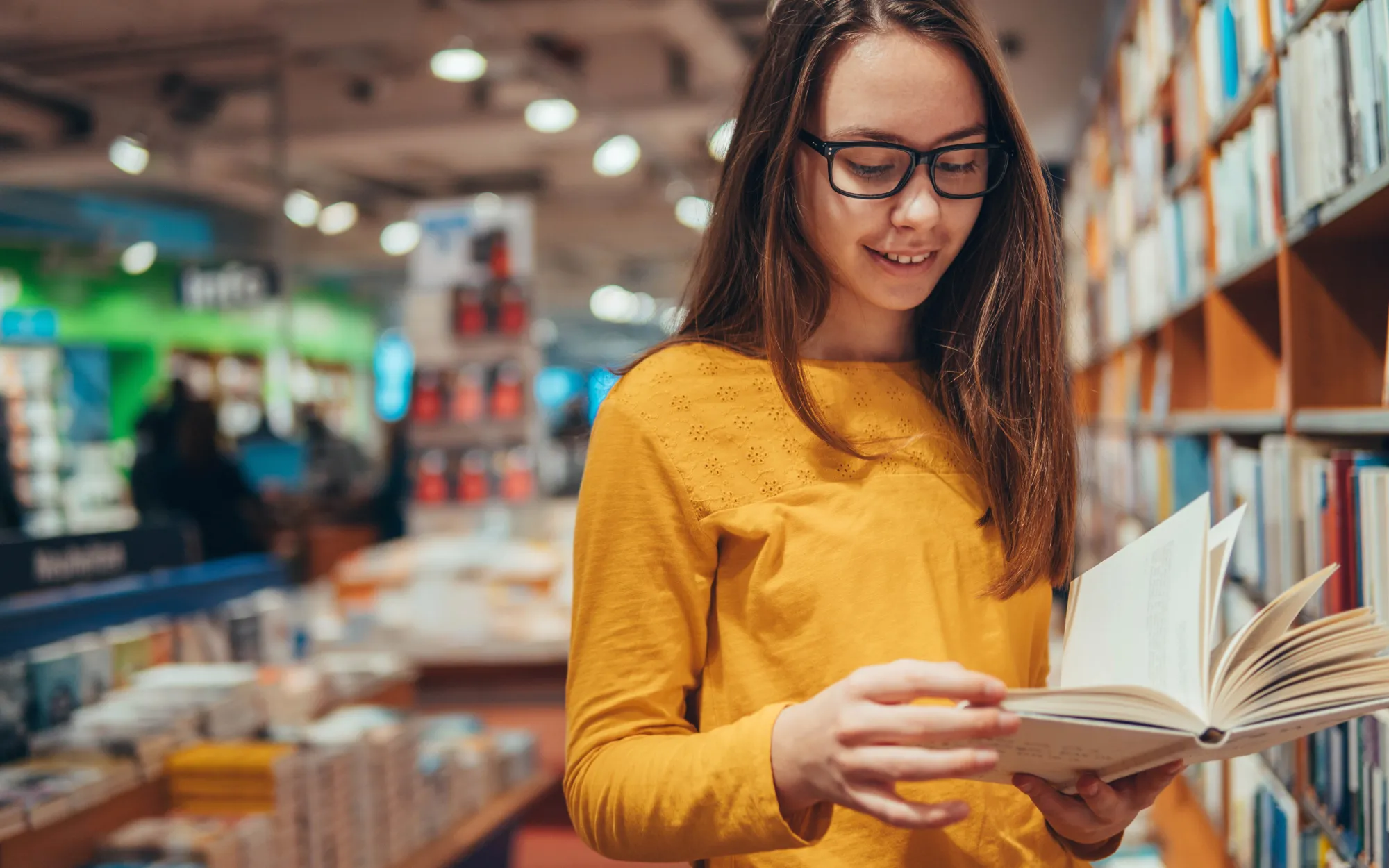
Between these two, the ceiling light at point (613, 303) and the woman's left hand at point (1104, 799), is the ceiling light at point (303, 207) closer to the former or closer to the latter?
the ceiling light at point (613, 303)

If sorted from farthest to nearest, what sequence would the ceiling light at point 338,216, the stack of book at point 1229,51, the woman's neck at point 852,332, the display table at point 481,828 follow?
the ceiling light at point 338,216 → the display table at point 481,828 → the stack of book at point 1229,51 → the woman's neck at point 852,332

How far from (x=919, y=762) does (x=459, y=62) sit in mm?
6323

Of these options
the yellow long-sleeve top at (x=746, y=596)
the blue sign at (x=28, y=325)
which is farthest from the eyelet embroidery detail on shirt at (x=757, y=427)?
the blue sign at (x=28, y=325)

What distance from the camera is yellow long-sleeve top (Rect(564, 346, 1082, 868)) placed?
1043mm

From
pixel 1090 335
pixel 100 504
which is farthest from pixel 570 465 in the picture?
pixel 1090 335

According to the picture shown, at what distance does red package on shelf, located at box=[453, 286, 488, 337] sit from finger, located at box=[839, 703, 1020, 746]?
5.58 m

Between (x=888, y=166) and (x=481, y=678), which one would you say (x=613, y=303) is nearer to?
(x=481, y=678)

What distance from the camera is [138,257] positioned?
10555mm

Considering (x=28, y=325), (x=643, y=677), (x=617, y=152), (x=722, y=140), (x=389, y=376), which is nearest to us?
(x=643, y=677)

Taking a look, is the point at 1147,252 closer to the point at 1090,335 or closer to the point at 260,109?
the point at 1090,335

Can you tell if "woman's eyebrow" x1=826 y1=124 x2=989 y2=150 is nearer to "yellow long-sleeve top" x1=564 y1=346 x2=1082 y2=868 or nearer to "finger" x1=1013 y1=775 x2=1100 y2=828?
"yellow long-sleeve top" x1=564 y1=346 x2=1082 y2=868

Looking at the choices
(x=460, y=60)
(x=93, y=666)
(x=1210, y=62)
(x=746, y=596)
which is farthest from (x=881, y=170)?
(x=460, y=60)

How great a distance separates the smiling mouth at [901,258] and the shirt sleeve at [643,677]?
295 millimetres

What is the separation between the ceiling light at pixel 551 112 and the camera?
7.39 m
